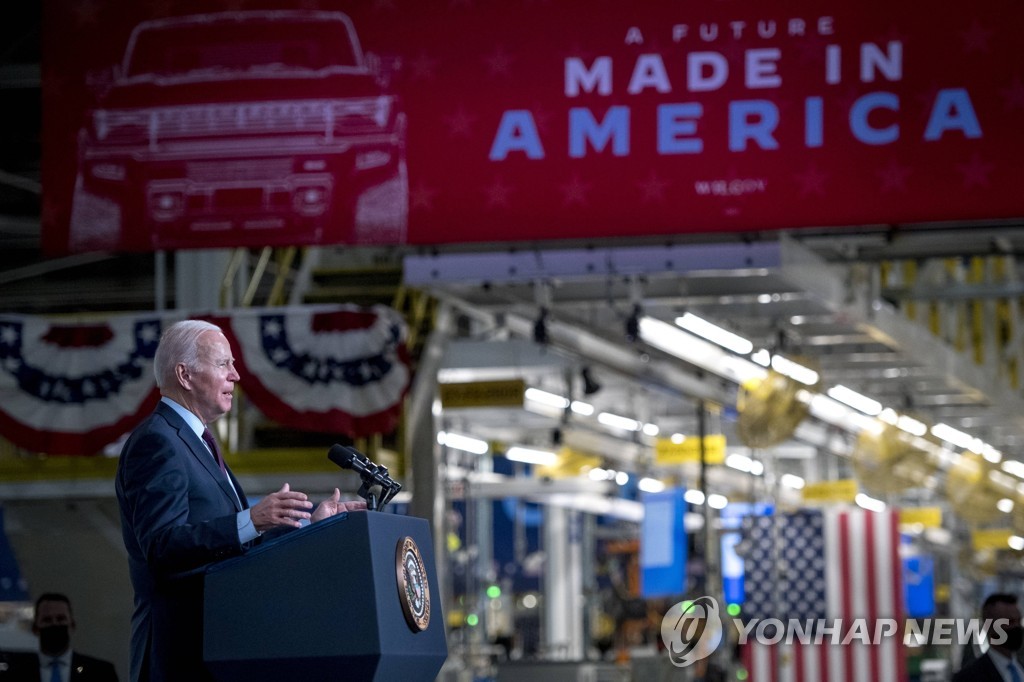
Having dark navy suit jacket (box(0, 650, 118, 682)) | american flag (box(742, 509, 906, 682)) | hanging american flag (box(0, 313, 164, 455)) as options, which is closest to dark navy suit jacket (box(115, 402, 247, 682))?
dark navy suit jacket (box(0, 650, 118, 682))

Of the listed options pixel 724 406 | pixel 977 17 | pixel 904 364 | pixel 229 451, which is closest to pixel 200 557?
pixel 977 17

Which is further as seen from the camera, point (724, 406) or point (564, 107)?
point (724, 406)

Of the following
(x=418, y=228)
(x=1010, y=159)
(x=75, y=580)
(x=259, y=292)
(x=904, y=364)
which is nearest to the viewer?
(x=1010, y=159)

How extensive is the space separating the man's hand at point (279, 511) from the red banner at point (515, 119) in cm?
483

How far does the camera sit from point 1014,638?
758cm

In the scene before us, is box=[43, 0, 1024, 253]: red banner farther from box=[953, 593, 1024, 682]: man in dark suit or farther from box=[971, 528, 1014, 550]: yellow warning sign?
box=[971, 528, 1014, 550]: yellow warning sign

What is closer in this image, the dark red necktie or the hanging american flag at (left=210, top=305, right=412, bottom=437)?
the dark red necktie

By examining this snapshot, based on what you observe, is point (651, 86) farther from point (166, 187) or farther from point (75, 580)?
point (75, 580)

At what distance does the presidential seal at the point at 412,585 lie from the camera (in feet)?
11.2

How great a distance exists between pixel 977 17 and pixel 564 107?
Result: 6.67ft

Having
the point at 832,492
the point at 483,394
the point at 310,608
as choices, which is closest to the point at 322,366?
the point at 483,394

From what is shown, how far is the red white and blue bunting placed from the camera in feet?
39.9

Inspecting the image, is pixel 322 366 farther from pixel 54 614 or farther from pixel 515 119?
pixel 54 614

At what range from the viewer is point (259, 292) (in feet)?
65.4
